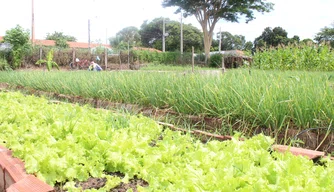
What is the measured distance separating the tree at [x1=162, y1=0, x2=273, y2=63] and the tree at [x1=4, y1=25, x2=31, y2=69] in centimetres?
1155

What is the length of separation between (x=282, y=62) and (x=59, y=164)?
10308 mm

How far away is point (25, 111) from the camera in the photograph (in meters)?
3.03

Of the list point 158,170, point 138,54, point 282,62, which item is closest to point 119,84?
point 158,170

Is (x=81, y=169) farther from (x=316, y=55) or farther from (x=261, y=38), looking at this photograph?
(x=261, y=38)

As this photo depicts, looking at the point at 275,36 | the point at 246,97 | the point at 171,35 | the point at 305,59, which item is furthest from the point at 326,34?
the point at 246,97

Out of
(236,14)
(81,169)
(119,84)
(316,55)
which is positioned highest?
(236,14)

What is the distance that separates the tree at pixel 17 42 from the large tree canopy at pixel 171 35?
26772 millimetres

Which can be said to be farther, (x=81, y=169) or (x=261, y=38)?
(x=261, y=38)

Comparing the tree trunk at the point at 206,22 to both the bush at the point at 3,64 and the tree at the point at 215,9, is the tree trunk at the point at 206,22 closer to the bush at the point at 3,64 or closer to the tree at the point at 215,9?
the tree at the point at 215,9

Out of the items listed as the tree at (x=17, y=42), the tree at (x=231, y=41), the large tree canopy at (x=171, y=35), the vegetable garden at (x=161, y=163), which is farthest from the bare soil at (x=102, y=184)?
the tree at (x=231, y=41)

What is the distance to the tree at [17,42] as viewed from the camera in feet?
58.9

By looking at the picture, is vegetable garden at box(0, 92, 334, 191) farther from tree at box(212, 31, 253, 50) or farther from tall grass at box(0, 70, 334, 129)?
tree at box(212, 31, 253, 50)

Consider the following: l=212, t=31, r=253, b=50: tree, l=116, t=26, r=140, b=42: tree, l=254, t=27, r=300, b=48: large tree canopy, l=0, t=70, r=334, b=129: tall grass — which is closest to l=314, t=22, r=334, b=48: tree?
l=254, t=27, r=300, b=48: large tree canopy

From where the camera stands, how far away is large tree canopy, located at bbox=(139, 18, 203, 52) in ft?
144
